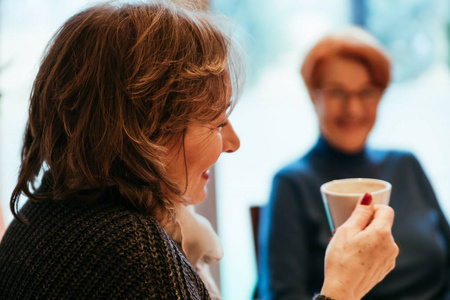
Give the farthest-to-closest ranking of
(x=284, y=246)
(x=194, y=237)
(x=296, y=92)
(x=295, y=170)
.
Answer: (x=296, y=92) → (x=295, y=170) → (x=284, y=246) → (x=194, y=237)

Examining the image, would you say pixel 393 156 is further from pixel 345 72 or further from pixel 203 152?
pixel 203 152

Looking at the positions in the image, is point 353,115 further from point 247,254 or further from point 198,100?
point 247,254

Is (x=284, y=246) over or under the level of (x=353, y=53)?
under

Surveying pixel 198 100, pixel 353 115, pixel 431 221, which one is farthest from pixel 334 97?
pixel 198 100

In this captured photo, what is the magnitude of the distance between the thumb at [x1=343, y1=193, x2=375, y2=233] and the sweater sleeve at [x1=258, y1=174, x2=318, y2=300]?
0.53 m

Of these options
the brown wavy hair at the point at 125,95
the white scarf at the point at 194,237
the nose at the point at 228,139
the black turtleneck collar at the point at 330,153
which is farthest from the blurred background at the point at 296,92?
the brown wavy hair at the point at 125,95

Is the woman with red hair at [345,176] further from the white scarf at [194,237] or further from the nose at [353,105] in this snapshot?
the white scarf at [194,237]

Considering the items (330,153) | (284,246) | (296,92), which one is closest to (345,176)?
(330,153)

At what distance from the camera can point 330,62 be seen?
1485mm

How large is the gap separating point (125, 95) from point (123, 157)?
0.31 ft

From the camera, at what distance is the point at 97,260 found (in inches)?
27.4

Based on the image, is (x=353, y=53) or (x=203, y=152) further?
(x=353, y=53)

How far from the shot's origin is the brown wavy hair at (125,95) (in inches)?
28.6

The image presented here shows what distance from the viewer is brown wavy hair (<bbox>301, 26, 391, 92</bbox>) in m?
1.47
